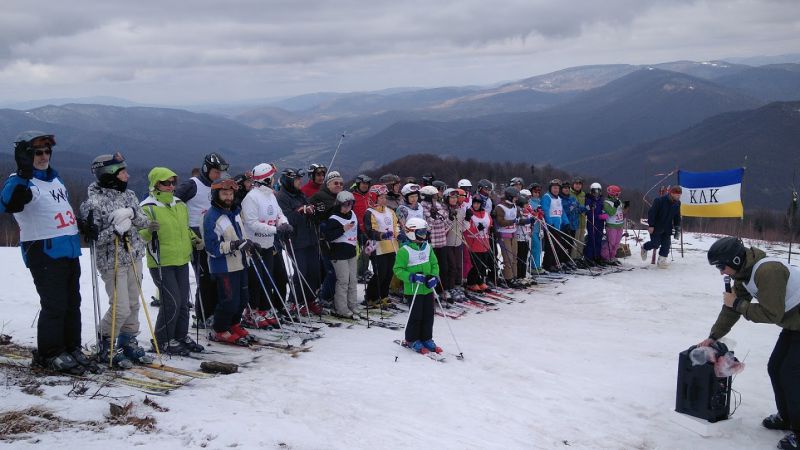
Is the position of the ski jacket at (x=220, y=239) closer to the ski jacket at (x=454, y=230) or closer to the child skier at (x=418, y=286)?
the child skier at (x=418, y=286)

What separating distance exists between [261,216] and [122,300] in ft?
8.17

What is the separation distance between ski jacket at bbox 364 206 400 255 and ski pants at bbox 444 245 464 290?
1418 mm

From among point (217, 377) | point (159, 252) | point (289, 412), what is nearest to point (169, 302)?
point (159, 252)

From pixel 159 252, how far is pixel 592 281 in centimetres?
1025

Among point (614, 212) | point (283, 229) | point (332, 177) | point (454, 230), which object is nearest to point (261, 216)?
point (283, 229)

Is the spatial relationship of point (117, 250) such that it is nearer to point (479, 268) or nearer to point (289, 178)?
point (289, 178)

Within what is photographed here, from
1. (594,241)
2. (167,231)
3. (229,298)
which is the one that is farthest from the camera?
(594,241)

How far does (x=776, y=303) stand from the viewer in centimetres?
530

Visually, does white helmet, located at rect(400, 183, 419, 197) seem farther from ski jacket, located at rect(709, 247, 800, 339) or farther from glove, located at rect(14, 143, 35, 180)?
glove, located at rect(14, 143, 35, 180)

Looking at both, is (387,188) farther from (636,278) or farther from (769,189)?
(769,189)

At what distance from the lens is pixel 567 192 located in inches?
566

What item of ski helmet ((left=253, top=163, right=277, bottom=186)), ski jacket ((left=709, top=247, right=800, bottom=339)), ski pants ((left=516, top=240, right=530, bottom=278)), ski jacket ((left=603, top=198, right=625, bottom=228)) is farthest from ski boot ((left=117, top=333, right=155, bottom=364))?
ski jacket ((left=603, top=198, right=625, bottom=228))

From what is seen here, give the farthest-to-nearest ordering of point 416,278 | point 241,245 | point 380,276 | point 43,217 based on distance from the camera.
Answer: point 380,276 < point 416,278 < point 241,245 < point 43,217

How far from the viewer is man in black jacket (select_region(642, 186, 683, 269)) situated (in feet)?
49.3
